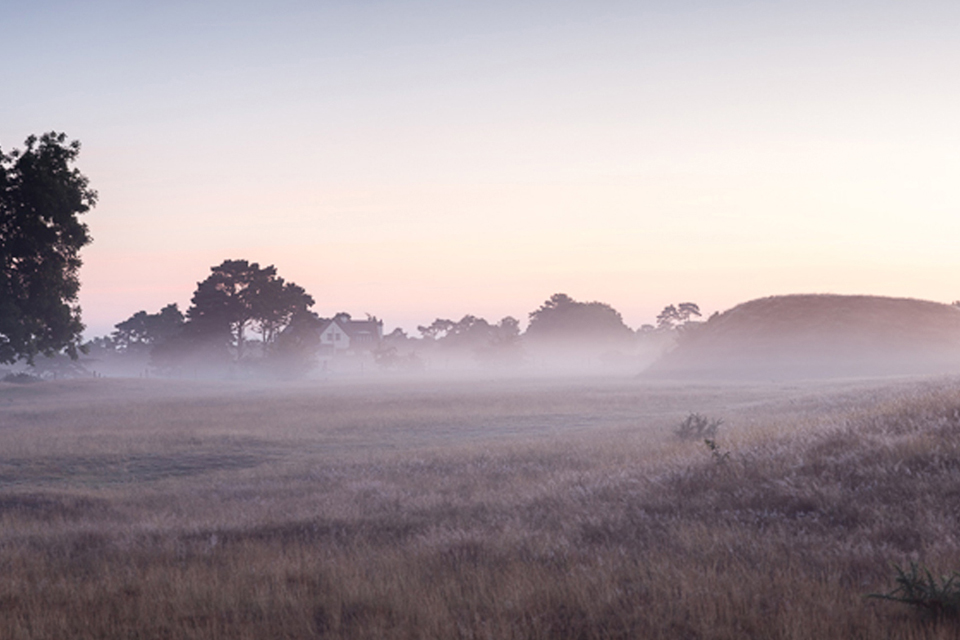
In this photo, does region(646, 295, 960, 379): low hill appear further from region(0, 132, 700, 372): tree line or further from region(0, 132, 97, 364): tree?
region(0, 132, 97, 364): tree

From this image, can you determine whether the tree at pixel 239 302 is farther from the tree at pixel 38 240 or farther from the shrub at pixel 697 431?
the shrub at pixel 697 431

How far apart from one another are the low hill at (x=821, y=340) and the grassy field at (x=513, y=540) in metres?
53.1

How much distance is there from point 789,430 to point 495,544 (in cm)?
846

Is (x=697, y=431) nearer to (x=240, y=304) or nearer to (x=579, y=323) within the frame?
(x=240, y=304)

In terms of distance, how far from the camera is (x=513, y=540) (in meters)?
8.84

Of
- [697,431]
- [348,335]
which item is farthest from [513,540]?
[348,335]

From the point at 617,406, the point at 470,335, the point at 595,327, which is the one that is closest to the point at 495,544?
the point at 617,406

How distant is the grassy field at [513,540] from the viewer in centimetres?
598

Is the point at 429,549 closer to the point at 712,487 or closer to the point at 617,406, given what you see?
the point at 712,487

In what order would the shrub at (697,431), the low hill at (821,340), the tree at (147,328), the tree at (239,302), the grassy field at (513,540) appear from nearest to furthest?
1. the grassy field at (513,540)
2. the shrub at (697,431)
3. the low hill at (821,340)
4. the tree at (239,302)
5. the tree at (147,328)

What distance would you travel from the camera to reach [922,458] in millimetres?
9555

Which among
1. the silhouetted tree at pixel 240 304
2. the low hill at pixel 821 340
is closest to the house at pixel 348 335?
the silhouetted tree at pixel 240 304

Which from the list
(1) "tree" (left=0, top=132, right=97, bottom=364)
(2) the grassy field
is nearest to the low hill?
(2) the grassy field

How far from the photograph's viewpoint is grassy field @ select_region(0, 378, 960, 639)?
5.98 m
